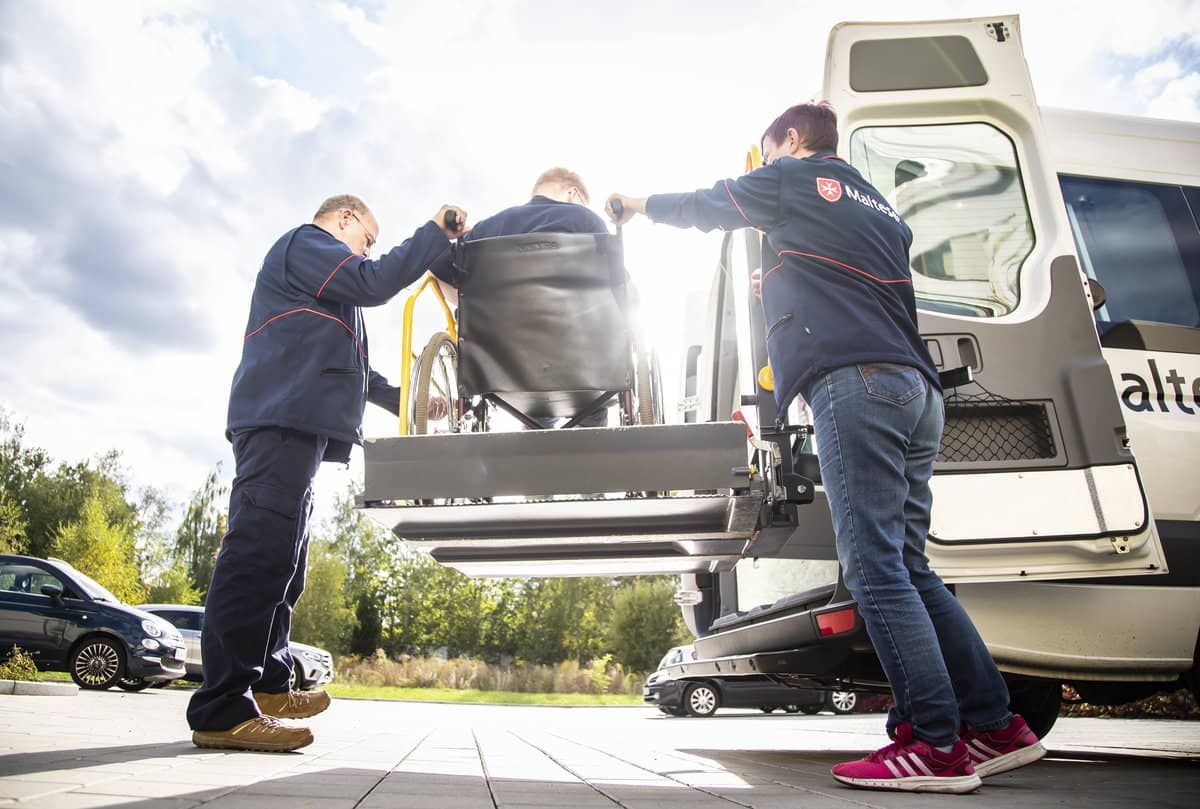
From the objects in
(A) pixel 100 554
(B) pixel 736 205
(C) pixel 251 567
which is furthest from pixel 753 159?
(A) pixel 100 554

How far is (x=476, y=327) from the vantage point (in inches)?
120

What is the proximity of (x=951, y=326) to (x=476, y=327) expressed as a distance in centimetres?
173

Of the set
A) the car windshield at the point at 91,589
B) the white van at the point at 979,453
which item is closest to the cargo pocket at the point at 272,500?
the white van at the point at 979,453

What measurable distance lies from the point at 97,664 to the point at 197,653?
8.95 ft

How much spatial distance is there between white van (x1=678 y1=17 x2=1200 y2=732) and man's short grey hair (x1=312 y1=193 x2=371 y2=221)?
5.39 ft

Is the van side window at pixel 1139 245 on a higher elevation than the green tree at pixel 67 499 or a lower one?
lower

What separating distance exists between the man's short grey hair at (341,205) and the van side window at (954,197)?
2045 mm

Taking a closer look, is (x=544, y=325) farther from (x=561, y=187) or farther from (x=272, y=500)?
(x=272, y=500)

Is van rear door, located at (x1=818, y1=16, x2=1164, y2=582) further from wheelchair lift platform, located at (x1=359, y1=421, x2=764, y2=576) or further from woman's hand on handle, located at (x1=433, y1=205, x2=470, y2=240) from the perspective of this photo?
woman's hand on handle, located at (x1=433, y1=205, x2=470, y2=240)

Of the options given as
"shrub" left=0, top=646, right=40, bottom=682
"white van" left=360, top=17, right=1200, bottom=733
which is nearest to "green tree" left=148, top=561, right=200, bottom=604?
"shrub" left=0, top=646, right=40, bottom=682

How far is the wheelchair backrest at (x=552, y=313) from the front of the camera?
3.00 metres

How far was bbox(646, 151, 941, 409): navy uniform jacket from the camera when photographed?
2484 mm

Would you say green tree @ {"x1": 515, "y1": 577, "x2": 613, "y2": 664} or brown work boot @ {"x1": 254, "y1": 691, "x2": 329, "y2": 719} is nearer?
brown work boot @ {"x1": 254, "y1": 691, "x2": 329, "y2": 719}

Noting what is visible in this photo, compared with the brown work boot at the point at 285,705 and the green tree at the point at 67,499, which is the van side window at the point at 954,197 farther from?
the green tree at the point at 67,499
